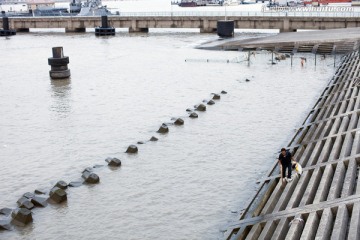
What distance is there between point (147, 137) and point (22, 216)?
11584 mm

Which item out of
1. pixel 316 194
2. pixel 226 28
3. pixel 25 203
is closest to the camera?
pixel 316 194

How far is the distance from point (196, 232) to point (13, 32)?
10035 centimetres

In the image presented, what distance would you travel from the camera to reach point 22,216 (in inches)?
752

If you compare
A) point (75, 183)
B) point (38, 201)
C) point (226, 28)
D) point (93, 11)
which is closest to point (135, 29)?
point (226, 28)

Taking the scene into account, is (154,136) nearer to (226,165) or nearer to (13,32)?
(226,165)

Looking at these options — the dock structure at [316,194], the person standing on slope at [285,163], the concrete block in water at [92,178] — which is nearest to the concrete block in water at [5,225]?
the concrete block in water at [92,178]

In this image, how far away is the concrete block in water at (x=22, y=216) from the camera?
1911cm

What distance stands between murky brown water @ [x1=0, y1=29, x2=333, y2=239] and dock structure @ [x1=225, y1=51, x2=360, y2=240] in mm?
1238

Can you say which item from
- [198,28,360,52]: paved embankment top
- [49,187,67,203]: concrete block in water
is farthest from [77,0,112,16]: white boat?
[49,187,67,203]: concrete block in water

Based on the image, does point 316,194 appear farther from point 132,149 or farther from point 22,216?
point 132,149

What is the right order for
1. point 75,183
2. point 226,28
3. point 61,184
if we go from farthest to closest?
point 226,28, point 75,183, point 61,184

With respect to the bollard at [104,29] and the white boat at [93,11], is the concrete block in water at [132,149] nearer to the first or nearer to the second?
the bollard at [104,29]

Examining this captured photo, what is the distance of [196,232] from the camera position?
59.2ft

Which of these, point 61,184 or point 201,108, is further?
point 201,108
